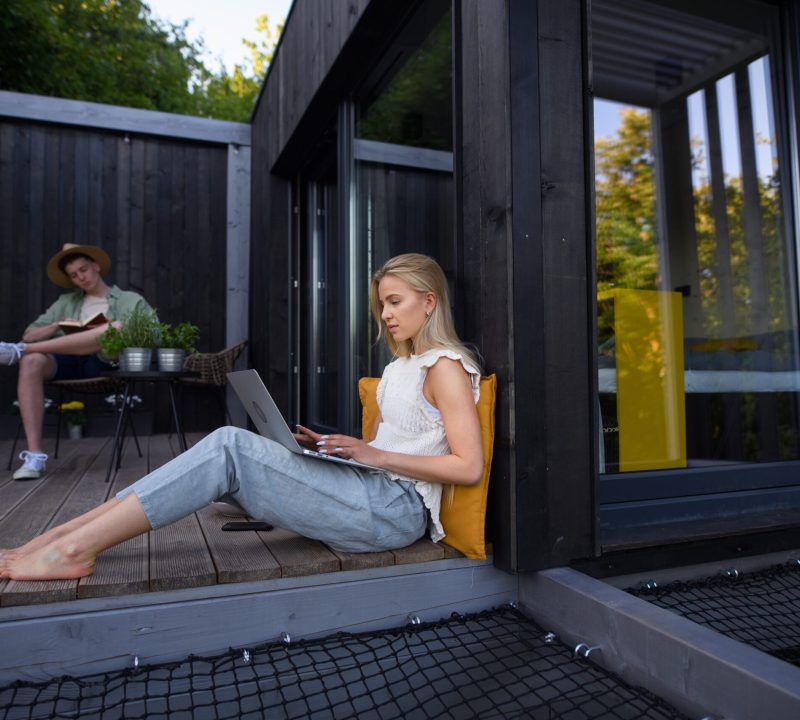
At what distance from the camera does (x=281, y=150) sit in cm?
387

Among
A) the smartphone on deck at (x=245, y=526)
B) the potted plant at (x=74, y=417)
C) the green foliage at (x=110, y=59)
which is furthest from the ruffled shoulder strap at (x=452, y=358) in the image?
the green foliage at (x=110, y=59)

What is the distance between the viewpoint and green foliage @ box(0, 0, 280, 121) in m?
8.13

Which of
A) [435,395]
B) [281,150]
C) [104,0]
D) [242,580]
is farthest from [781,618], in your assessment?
[104,0]

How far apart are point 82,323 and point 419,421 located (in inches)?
86.4

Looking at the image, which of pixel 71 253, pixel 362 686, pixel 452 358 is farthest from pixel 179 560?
pixel 71 253

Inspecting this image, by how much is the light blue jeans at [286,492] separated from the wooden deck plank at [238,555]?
0.10 m

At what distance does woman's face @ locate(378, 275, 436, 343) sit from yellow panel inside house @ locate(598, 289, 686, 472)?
0.81 metres

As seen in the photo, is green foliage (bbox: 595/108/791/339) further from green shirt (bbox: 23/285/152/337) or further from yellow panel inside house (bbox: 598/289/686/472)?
green shirt (bbox: 23/285/152/337)

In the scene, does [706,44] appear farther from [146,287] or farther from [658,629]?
[146,287]

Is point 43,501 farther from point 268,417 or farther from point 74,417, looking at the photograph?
point 74,417

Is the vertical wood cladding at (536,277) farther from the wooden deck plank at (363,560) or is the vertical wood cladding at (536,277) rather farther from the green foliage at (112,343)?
the green foliage at (112,343)

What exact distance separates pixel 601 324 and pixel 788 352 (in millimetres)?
1088

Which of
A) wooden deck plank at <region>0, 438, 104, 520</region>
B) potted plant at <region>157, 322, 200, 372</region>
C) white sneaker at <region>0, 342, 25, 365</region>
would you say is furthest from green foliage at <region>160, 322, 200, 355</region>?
wooden deck plank at <region>0, 438, 104, 520</region>

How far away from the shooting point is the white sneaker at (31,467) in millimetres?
2729
